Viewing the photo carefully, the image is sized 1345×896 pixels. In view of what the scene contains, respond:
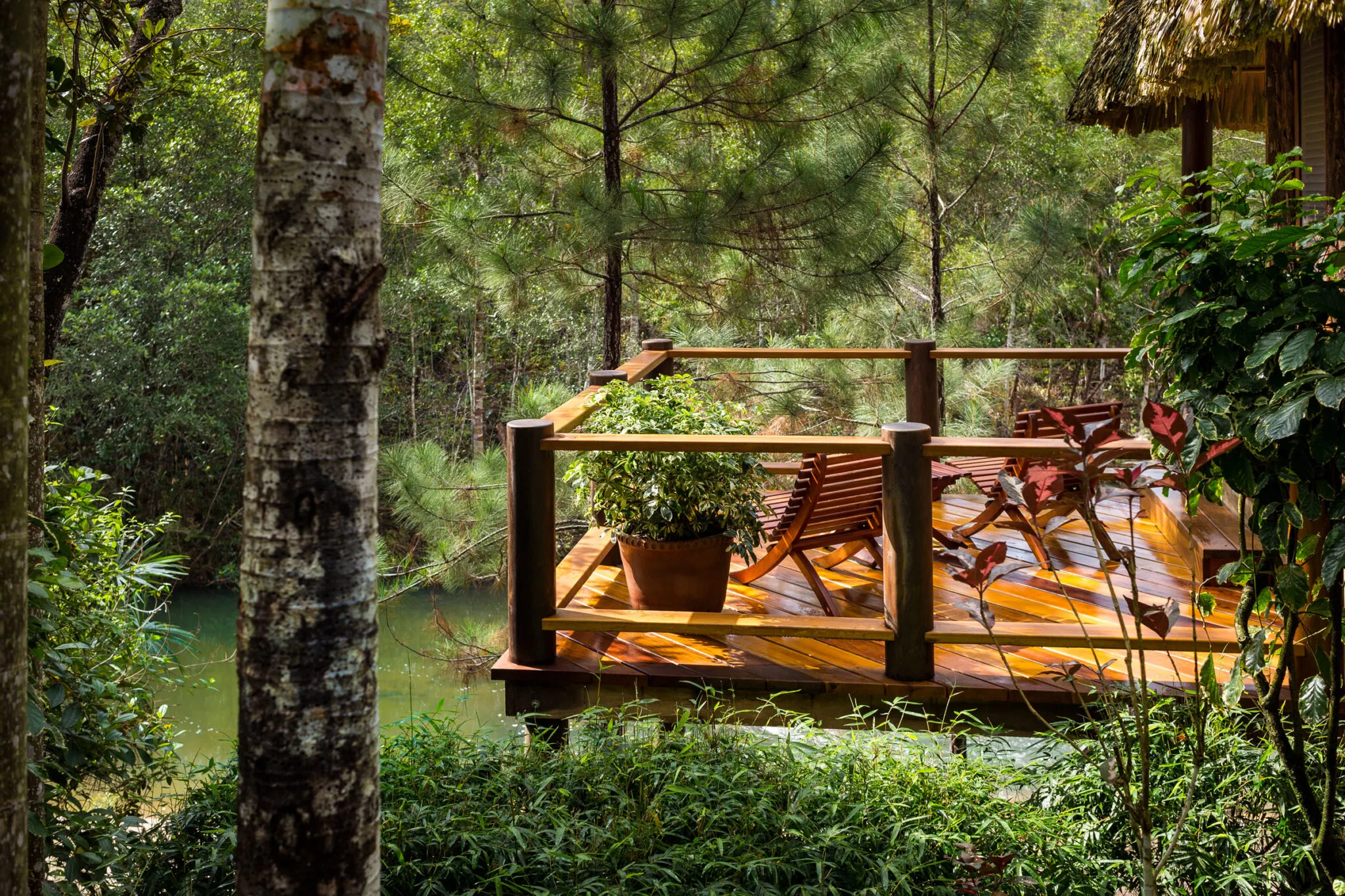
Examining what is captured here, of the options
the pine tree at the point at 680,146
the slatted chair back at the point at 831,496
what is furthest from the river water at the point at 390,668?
the slatted chair back at the point at 831,496

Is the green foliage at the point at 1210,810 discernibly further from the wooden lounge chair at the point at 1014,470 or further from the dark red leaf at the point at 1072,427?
the wooden lounge chair at the point at 1014,470

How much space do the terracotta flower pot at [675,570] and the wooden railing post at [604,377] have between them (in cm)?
111

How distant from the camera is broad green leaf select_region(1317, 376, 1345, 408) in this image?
224cm

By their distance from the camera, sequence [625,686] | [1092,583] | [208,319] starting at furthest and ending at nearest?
[208,319], [1092,583], [625,686]

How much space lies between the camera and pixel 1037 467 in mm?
2547

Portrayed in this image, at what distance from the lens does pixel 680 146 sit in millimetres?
8938

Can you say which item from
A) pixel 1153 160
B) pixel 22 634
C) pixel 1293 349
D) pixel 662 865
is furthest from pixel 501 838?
pixel 1153 160

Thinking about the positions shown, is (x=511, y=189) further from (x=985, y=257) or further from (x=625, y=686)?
(x=985, y=257)

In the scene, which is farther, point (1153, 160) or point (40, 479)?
point (1153, 160)

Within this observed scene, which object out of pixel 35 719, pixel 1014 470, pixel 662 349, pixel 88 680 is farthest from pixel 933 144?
pixel 35 719

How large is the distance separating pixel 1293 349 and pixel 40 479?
2.77 metres

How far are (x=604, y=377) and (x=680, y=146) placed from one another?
4481 millimetres

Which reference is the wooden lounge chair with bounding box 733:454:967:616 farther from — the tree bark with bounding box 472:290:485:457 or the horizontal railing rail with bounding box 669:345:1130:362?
the tree bark with bounding box 472:290:485:457

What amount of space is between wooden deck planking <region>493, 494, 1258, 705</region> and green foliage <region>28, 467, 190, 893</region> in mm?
1159
